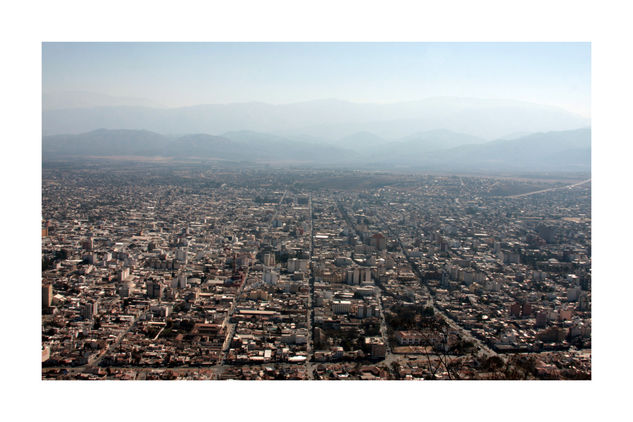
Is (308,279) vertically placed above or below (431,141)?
below

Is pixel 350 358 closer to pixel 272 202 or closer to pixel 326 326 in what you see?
pixel 326 326

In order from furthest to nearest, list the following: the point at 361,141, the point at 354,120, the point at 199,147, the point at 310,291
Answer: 1. the point at 361,141
2. the point at 354,120
3. the point at 199,147
4. the point at 310,291

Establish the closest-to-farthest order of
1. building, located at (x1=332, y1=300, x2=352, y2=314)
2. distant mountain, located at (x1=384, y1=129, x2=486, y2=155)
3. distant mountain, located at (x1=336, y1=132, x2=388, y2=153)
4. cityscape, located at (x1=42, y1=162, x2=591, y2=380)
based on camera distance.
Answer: cityscape, located at (x1=42, y1=162, x2=591, y2=380)
building, located at (x1=332, y1=300, x2=352, y2=314)
distant mountain, located at (x1=384, y1=129, x2=486, y2=155)
distant mountain, located at (x1=336, y1=132, x2=388, y2=153)

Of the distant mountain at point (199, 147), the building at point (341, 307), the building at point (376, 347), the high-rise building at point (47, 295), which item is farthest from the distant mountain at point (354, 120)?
the building at point (376, 347)

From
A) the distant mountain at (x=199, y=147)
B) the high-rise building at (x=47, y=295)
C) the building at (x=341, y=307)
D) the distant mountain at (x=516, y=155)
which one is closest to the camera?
the high-rise building at (x=47, y=295)

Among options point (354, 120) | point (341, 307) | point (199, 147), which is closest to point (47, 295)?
→ point (341, 307)

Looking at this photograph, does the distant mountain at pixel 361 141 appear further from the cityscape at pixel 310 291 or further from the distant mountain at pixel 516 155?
the cityscape at pixel 310 291

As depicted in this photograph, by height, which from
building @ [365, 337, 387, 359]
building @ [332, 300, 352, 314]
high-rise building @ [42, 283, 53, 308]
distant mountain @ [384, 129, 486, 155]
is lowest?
building @ [365, 337, 387, 359]

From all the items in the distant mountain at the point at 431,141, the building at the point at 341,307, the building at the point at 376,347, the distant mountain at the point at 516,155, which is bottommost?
the building at the point at 376,347

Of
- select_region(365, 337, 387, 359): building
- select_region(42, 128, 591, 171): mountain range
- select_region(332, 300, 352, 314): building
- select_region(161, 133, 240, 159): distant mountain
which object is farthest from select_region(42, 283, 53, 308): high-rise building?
select_region(161, 133, 240, 159): distant mountain

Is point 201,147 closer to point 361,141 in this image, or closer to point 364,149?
point 364,149

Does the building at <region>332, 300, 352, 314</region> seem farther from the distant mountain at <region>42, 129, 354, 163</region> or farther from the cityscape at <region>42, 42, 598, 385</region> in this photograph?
the distant mountain at <region>42, 129, 354, 163</region>
